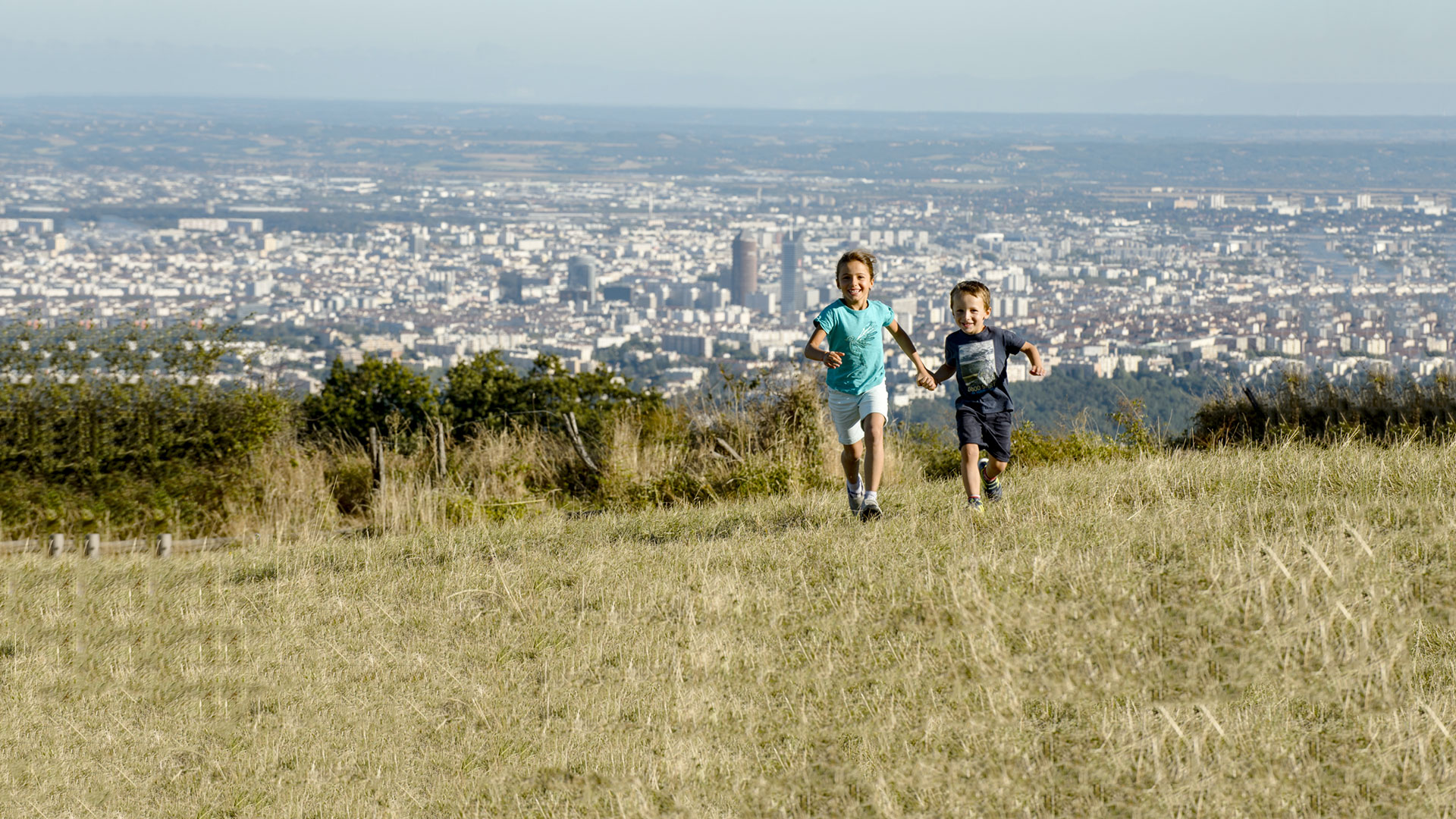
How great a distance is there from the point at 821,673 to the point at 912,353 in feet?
8.63

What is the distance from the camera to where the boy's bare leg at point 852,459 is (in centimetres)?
677

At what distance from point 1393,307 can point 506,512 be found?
105 feet

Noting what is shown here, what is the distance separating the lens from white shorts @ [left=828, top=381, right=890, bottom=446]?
21.8 feet

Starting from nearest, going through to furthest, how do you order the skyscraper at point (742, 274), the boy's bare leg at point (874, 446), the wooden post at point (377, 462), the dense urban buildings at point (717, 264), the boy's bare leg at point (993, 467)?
the boy's bare leg at point (874, 446) → the boy's bare leg at point (993, 467) → the wooden post at point (377, 462) → the dense urban buildings at point (717, 264) → the skyscraper at point (742, 274)

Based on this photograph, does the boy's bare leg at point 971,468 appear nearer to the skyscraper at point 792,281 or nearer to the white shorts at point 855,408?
the white shorts at point 855,408

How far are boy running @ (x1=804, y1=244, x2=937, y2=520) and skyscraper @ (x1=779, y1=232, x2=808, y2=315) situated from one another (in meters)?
44.4

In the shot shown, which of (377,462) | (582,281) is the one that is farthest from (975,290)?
(582,281)

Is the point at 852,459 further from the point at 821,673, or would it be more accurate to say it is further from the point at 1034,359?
the point at 821,673

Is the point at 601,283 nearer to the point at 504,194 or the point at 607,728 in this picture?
the point at 504,194

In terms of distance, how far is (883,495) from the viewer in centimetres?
802

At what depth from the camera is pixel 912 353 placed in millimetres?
6750

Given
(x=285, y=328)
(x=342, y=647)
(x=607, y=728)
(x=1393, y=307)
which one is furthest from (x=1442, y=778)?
(x=285, y=328)

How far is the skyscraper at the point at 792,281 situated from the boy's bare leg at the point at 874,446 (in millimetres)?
44519

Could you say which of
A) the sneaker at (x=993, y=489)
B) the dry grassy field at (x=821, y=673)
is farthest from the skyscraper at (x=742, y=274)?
the dry grassy field at (x=821, y=673)
